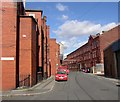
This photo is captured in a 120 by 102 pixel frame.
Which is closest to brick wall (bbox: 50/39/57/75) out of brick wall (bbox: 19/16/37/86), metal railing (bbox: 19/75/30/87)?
brick wall (bbox: 19/16/37/86)

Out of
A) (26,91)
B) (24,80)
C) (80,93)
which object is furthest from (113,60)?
(80,93)

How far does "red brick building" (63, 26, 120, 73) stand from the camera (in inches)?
3163

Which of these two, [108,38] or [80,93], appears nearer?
[80,93]

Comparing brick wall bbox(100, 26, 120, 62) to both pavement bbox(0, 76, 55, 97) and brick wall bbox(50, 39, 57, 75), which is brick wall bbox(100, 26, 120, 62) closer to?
brick wall bbox(50, 39, 57, 75)

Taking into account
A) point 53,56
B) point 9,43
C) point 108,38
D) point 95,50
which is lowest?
point 9,43

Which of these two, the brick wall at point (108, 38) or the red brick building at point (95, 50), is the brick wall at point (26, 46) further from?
the brick wall at point (108, 38)

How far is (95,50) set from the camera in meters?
90.2

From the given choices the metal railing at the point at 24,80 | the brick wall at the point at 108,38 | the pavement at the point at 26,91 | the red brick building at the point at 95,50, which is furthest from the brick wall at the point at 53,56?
the pavement at the point at 26,91

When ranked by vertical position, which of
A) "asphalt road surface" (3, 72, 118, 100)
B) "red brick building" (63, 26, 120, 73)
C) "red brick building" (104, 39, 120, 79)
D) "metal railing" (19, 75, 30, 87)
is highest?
"red brick building" (63, 26, 120, 73)

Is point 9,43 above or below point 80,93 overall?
above

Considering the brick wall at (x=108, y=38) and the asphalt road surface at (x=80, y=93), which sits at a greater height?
the brick wall at (x=108, y=38)

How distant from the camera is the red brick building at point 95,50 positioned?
264 feet

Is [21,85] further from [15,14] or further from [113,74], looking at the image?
[113,74]

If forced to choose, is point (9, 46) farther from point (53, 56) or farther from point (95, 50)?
point (95, 50)
